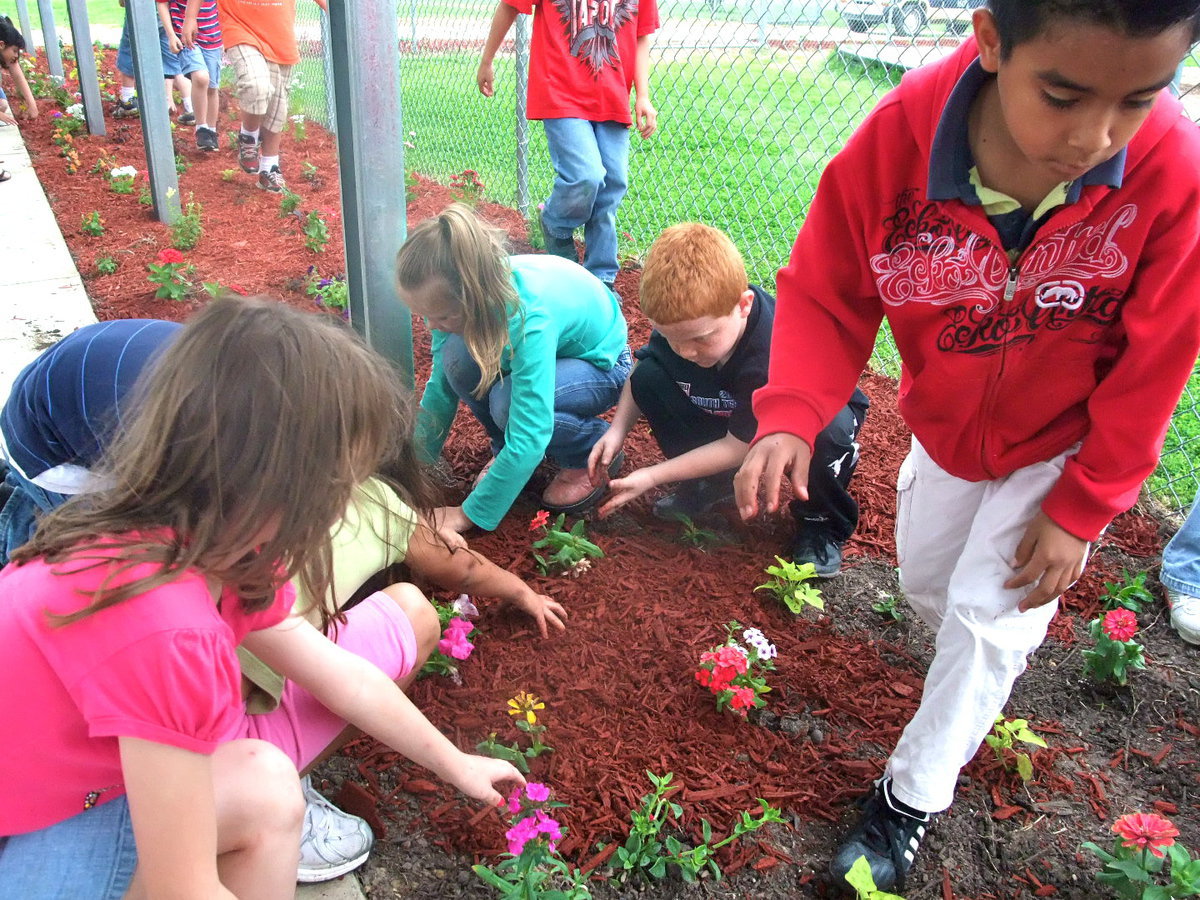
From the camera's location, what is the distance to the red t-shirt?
4309 mm

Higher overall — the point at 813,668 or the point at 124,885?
the point at 124,885

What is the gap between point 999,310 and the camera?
1.73 metres

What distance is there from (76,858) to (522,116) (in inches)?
188

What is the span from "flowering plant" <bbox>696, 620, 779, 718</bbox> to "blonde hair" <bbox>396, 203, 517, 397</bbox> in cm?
100

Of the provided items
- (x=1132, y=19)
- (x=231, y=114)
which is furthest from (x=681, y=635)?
(x=231, y=114)

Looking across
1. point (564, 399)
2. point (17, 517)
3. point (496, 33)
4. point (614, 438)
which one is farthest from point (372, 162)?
point (496, 33)

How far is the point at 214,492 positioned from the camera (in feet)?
4.27

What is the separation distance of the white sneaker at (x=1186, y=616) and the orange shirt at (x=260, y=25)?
20.8 ft

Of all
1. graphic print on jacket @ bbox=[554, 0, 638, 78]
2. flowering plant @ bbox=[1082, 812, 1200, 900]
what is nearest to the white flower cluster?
flowering plant @ bbox=[1082, 812, 1200, 900]

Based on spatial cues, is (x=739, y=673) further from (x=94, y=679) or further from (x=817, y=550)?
(x=94, y=679)

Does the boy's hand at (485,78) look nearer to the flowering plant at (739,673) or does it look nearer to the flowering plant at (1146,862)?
the flowering plant at (739,673)

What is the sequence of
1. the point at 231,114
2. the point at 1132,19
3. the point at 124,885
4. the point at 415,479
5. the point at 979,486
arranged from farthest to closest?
the point at 231,114 → the point at 415,479 → the point at 979,486 → the point at 124,885 → the point at 1132,19

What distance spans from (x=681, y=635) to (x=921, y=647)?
2.16 ft

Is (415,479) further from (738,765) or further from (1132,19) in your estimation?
(1132,19)
